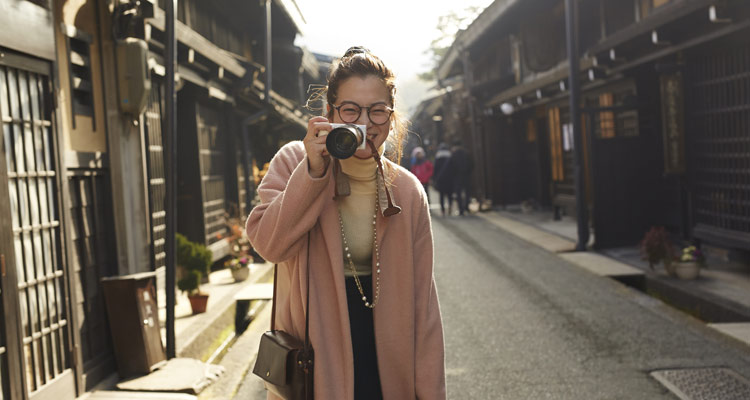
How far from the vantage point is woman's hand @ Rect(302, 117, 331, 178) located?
2.32 meters

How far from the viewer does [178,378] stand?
618 cm

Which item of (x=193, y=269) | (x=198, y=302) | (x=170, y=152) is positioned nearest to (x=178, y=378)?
(x=170, y=152)

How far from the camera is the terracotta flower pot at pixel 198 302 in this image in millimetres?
8789

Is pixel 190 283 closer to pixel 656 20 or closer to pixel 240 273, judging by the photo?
pixel 240 273

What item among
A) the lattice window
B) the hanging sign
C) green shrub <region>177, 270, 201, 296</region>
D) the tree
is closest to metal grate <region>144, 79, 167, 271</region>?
green shrub <region>177, 270, 201, 296</region>

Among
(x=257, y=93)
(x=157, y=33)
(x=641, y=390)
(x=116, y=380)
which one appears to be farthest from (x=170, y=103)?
(x=257, y=93)

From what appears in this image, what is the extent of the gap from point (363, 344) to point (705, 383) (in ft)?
13.7

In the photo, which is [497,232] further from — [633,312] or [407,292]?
[407,292]

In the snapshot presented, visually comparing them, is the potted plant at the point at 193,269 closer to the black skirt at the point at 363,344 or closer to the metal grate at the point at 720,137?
the black skirt at the point at 363,344

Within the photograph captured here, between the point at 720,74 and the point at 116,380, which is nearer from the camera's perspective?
the point at 116,380

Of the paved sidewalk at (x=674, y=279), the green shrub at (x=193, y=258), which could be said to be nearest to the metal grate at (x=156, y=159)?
the green shrub at (x=193, y=258)

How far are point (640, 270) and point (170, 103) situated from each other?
285 inches

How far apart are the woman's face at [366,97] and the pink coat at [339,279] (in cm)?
16

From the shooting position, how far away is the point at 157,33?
9.62 metres
